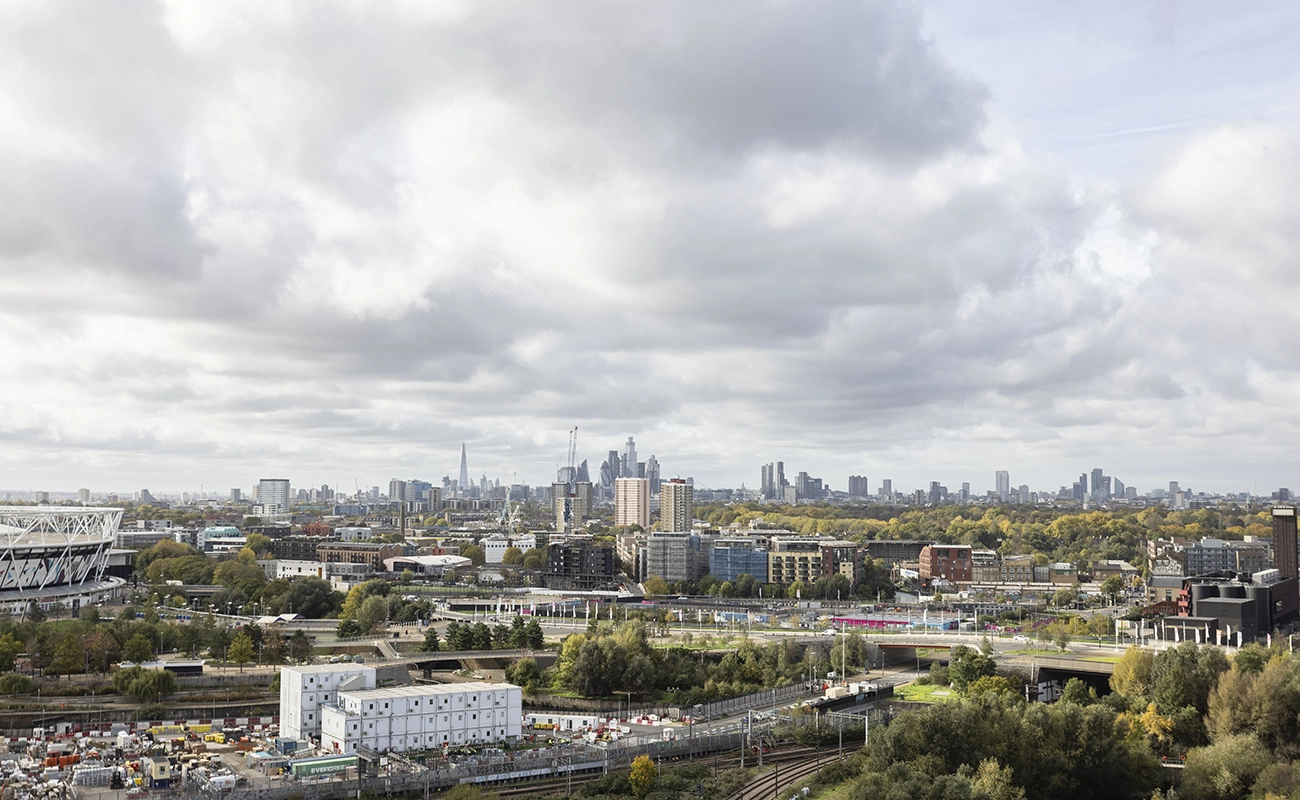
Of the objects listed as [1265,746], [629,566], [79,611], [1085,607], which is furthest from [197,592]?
[1265,746]

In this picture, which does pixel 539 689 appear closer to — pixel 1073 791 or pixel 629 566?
pixel 1073 791

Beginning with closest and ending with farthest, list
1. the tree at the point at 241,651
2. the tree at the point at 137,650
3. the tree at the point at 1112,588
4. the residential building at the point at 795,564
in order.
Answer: the tree at the point at 137,650
the tree at the point at 241,651
the tree at the point at 1112,588
the residential building at the point at 795,564

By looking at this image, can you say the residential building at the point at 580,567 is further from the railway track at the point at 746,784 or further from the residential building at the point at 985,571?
the railway track at the point at 746,784

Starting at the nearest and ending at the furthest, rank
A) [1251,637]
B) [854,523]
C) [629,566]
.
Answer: [1251,637]
[629,566]
[854,523]

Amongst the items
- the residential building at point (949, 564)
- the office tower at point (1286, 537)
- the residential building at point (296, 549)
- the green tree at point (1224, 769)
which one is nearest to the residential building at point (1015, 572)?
the residential building at point (949, 564)

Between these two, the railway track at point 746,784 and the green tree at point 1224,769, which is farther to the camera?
the railway track at point 746,784

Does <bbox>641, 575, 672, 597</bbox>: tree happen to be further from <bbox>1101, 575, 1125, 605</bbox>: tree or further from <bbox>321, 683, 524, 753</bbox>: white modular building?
<bbox>321, 683, 524, 753</bbox>: white modular building
